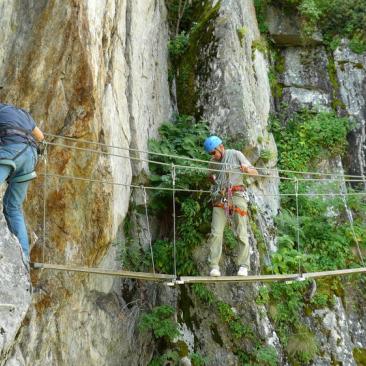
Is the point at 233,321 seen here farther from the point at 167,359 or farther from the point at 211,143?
the point at 211,143

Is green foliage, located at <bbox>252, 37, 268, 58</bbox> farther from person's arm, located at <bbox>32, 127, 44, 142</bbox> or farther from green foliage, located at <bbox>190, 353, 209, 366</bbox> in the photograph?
person's arm, located at <bbox>32, 127, 44, 142</bbox>

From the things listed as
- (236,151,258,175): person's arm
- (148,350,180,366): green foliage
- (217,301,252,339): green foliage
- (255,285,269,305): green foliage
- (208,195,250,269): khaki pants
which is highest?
(236,151,258,175): person's arm

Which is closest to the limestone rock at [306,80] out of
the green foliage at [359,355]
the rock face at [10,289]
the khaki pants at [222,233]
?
the khaki pants at [222,233]

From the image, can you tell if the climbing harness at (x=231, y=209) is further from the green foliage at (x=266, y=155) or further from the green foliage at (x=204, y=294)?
the green foliage at (x=266, y=155)

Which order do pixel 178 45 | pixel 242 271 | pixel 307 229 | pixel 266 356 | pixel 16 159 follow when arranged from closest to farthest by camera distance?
pixel 16 159, pixel 242 271, pixel 266 356, pixel 307 229, pixel 178 45

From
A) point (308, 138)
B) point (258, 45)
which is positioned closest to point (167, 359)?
point (308, 138)

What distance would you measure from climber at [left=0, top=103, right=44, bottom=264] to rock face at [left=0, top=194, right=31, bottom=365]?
0.14 metres

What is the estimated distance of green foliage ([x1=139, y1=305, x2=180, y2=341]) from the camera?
766 centimetres

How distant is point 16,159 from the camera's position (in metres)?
4.94

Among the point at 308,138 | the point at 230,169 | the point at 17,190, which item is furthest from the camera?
the point at 308,138

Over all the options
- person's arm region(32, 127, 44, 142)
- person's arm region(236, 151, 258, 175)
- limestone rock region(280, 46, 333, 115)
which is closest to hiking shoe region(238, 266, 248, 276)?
person's arm region(236, 151, 258, 175)

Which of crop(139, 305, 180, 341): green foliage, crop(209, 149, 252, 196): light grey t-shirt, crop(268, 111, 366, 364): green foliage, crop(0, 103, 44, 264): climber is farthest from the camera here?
crop(268, 111, 366, 364): green foliage

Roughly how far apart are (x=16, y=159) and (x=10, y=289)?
1147 millimetres

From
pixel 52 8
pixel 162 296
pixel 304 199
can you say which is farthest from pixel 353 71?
pixel 52 8
